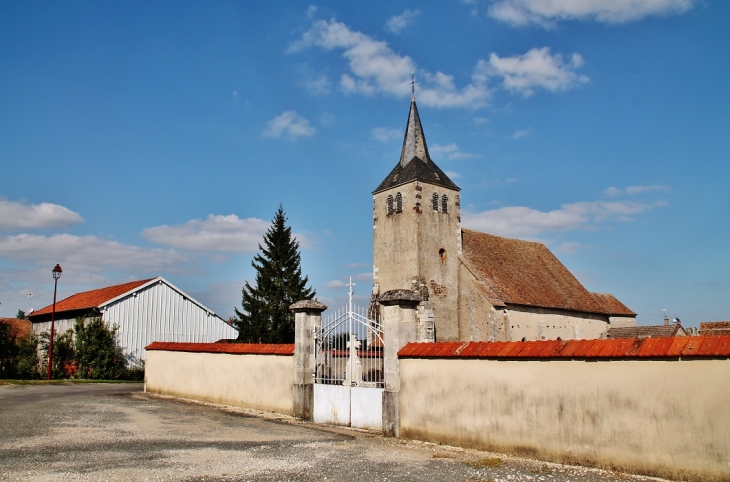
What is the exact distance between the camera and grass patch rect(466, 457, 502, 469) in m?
8.08

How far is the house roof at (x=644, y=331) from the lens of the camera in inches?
1416

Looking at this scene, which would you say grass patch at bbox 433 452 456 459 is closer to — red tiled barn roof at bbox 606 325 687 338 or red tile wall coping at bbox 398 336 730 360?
red tile wall coping at bbox 398 336 730 360

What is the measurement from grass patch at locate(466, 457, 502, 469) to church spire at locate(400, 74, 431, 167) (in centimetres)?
2549

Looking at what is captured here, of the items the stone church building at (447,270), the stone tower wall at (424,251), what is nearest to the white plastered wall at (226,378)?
the stone church building at (447,270)

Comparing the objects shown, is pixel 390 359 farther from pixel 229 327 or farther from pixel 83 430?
pixel 229 327

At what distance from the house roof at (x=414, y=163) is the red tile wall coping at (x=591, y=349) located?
21881mm

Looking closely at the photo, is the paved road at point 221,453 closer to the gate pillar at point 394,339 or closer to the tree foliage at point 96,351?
the gate pillar at point 394,339

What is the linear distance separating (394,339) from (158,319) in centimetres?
2358

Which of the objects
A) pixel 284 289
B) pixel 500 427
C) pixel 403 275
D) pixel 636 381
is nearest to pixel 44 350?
pixel 284 289

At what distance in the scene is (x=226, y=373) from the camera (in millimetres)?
15617

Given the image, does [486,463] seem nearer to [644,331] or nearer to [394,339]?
[394,339]

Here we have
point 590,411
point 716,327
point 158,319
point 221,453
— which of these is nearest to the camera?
point 590,411

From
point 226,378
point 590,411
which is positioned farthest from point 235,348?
point 590,411

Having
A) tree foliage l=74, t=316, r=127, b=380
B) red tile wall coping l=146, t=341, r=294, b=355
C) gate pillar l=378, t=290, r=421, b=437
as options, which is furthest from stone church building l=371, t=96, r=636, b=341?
gate pillar l=378, t=290, r=421, b=437
